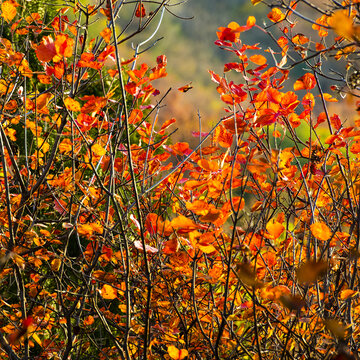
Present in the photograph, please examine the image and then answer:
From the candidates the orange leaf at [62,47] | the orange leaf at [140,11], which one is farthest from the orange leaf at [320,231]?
the orange leaf at [140,11]

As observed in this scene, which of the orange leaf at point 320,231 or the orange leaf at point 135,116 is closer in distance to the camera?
the orange leaf at point 320,231

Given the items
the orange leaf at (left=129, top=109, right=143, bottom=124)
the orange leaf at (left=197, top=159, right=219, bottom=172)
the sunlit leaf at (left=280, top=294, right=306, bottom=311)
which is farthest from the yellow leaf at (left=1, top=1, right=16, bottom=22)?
the sunlit leaf at (left=280, top=294, right=306, bottom=311)

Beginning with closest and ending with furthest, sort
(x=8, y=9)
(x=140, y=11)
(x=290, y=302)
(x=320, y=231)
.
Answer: (x=290, y=302) → (x=320, y=231) → (x=140, y=11) → (x=8, y=9)

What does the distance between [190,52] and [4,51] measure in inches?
635

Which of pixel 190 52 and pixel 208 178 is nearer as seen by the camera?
pixel 208 178

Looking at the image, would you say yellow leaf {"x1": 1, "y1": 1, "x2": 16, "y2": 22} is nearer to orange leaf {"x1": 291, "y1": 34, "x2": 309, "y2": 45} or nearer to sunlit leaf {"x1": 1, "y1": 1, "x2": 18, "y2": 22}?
sunlit leaf {"x1": 1, "y1": 1, "x2": 18, "y2": 22}

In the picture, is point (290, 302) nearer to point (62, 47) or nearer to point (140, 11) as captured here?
point (62, 47)

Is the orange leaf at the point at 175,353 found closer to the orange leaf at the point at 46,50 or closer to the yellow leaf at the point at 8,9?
the orange leaf at the point at 46,50

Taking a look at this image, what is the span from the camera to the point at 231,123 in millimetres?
1628

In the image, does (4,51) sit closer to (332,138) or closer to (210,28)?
(332,138)

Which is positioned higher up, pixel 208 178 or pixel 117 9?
pixel 117 9

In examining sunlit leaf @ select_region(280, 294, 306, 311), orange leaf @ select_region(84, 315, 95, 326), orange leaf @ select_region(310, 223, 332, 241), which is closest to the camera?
sunlit leaf @ select_region(280, 294, 306, 311)

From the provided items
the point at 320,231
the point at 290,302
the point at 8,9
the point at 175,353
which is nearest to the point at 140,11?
the point at 8,9

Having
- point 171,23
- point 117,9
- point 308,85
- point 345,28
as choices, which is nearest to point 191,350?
point 308,85
